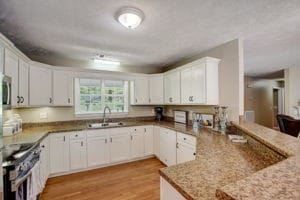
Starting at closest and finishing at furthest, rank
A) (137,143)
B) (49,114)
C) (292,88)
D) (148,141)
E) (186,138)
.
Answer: (186,138), (49,114), (137,143), (148,141), (292,88)

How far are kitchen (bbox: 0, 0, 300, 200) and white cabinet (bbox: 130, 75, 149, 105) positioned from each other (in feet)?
0.09

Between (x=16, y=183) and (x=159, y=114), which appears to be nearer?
Result: (x=16, y=183)

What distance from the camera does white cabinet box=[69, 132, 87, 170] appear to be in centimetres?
303

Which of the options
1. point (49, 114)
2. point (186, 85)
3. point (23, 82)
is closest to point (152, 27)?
point (186, 85)

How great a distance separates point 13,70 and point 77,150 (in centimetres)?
170

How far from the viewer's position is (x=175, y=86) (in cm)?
359

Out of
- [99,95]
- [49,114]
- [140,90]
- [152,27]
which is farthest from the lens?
[140,90]

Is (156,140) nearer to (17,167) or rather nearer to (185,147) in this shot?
(185,147)

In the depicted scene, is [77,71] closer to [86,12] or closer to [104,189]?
[86,12]

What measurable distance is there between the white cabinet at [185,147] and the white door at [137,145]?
102 centimetres

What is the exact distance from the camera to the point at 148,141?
3768 millimetres

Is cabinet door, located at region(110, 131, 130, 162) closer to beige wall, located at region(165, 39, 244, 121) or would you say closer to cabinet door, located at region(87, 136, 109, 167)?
cabinet door, located at region(87, 136, 109, 167)

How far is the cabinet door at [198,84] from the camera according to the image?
2.82 metres

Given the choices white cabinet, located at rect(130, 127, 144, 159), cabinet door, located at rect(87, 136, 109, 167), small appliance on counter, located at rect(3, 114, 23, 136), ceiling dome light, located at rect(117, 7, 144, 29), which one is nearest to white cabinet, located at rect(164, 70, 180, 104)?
white cabinet, located at rect(130, 127, 144, 159)
